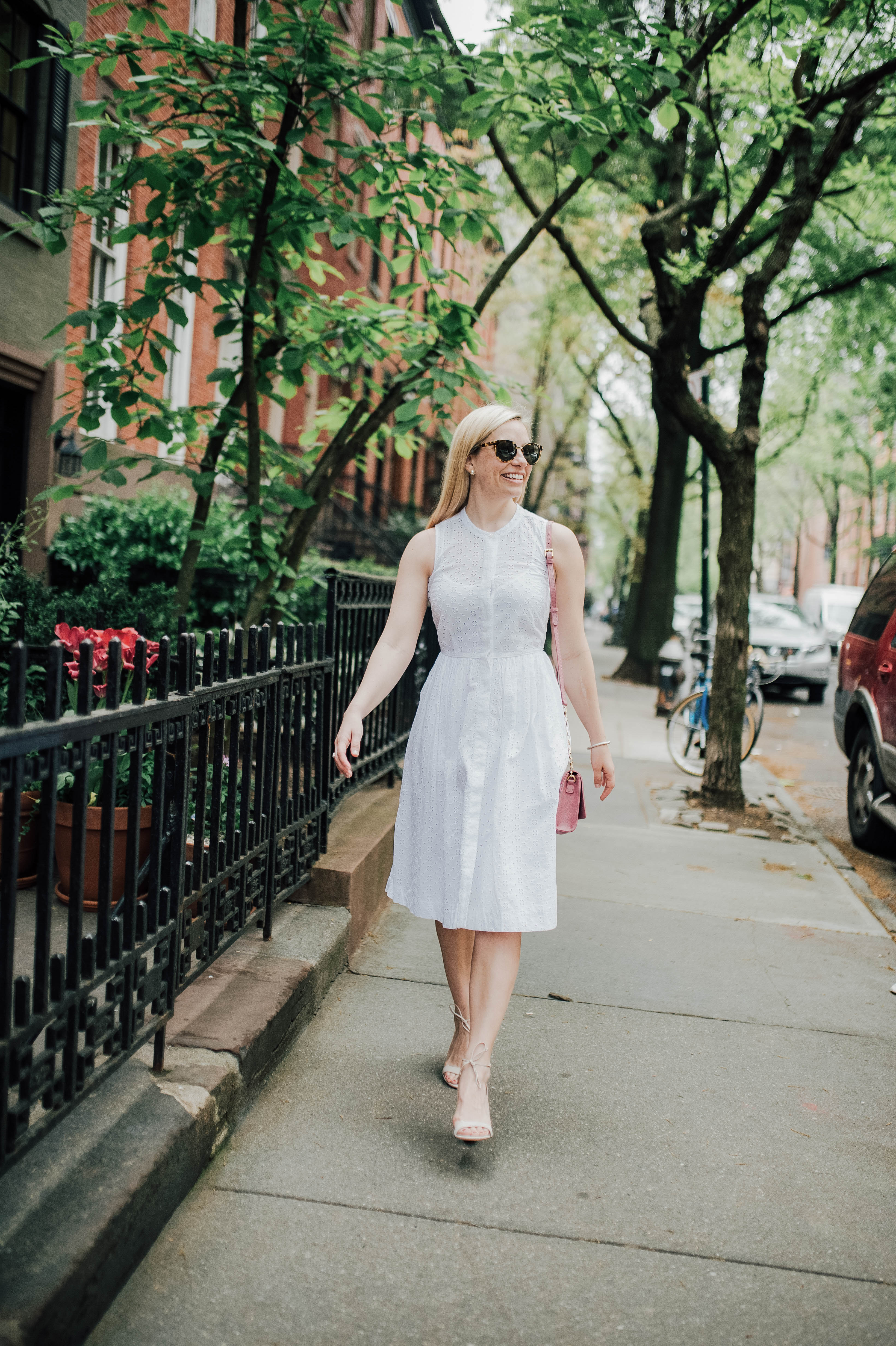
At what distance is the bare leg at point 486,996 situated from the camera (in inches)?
118

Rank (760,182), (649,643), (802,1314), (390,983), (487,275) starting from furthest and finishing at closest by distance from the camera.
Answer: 1. (487,275)
2. (649,643)
3. (760,182)
4. (390,983)
5. (802,1314)

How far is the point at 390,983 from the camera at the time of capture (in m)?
4.28

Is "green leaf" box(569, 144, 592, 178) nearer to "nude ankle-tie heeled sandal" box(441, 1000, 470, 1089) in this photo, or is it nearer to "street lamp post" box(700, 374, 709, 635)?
"nude ankle-tie heeled sandal" box(441, 1000, 470, 1089)

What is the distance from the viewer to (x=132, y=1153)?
2406 mm

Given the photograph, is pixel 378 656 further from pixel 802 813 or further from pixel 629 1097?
pixel 802 813

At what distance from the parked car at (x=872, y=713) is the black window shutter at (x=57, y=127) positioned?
24.9 ft

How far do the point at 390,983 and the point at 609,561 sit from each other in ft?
304

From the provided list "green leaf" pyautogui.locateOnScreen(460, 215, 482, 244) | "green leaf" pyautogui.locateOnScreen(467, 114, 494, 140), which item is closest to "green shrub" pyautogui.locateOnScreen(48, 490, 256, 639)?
"green leaf" pyautogui.locateOnScreen(460, 215, 482, 244)

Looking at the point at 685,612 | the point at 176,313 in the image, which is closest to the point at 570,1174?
the point at 176,313

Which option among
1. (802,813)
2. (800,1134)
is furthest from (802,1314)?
(802,813)

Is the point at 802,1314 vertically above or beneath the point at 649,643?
beneath

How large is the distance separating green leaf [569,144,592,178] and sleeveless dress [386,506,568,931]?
2.70 m

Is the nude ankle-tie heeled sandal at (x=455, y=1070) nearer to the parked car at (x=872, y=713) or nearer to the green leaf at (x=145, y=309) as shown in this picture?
the green leaf at (x=145, y=309)

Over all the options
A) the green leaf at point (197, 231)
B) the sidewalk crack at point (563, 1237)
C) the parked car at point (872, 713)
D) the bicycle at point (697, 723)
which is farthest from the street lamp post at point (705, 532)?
the sidewalk crack at point (563, 1237)
